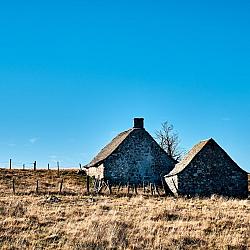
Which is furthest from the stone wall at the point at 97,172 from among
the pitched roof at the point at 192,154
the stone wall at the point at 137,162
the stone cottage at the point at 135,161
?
the pitched roof at the point at 192,154

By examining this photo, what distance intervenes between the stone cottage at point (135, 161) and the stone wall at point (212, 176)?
8.11m

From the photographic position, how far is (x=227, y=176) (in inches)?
1639

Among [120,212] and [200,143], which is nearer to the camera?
[120,212]

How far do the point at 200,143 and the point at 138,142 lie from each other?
7794 millimetres

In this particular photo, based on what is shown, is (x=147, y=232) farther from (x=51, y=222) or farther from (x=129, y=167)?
(x=129, y=167)

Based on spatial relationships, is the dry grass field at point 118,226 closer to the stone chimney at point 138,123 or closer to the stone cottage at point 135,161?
the stone cottage at point 135,161

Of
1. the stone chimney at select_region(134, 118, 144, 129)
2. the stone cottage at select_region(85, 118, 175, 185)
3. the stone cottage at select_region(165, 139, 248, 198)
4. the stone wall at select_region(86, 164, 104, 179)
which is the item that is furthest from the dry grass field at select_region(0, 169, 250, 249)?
the stone chimney at select_region(134, 118, 144, 129)

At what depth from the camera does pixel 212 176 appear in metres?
41.2

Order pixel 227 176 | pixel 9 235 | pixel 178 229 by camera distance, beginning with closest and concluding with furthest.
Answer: pixel 9 235 → pixel 178 229 → pixel 227 176

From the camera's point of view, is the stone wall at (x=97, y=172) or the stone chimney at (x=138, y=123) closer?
the stone wall at (x=97, y=172)

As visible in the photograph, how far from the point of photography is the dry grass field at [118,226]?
Answer: 17578mm

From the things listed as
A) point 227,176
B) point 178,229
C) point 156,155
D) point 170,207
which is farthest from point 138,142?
point 178,229

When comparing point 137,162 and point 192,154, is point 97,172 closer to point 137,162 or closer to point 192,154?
point 137,162

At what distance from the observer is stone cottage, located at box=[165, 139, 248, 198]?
133ft
